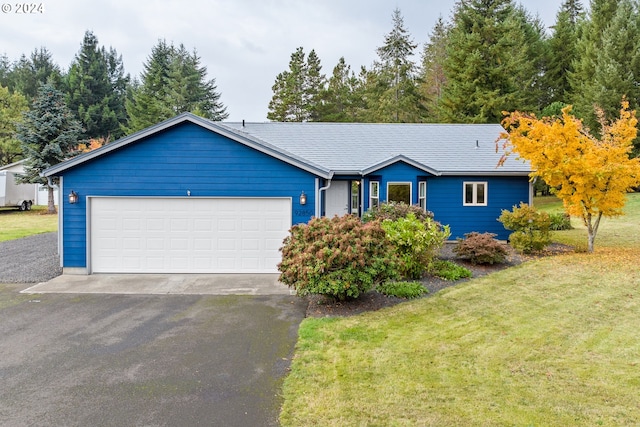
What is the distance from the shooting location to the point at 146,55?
4406cm

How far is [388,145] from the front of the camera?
638 inches

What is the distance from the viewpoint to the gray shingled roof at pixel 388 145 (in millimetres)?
14398


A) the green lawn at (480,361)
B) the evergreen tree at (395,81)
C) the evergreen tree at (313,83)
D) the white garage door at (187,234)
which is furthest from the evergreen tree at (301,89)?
the green lawn at (480,361)

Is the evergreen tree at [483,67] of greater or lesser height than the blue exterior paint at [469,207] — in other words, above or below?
above

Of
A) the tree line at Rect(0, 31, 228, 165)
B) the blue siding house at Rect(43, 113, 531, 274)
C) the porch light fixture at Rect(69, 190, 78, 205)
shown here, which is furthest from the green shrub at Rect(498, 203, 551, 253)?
the tree line at Rect(0, 31, 228, 165)

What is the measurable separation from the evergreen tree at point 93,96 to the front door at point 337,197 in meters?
33.4

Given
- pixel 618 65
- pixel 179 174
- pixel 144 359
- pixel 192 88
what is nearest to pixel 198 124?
pixel 179 174

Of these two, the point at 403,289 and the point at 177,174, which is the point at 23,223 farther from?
the point at 403,289

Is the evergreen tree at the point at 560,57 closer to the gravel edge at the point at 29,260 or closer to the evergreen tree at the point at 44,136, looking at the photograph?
the gravel edge at the point at 29,260

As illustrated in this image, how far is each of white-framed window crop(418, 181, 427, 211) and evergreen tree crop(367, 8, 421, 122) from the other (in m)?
20.6

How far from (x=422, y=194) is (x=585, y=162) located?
5.03 metres

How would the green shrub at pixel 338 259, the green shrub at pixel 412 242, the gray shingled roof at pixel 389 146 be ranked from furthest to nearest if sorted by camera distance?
the gray shingled roof at pixel 389 146 < the green shrub at pixel 412 242 < the green shrub at pixel 338 259

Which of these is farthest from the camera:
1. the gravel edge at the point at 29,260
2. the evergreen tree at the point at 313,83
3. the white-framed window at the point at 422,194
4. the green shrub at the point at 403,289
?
the evergreen tree at the point at 313,83
